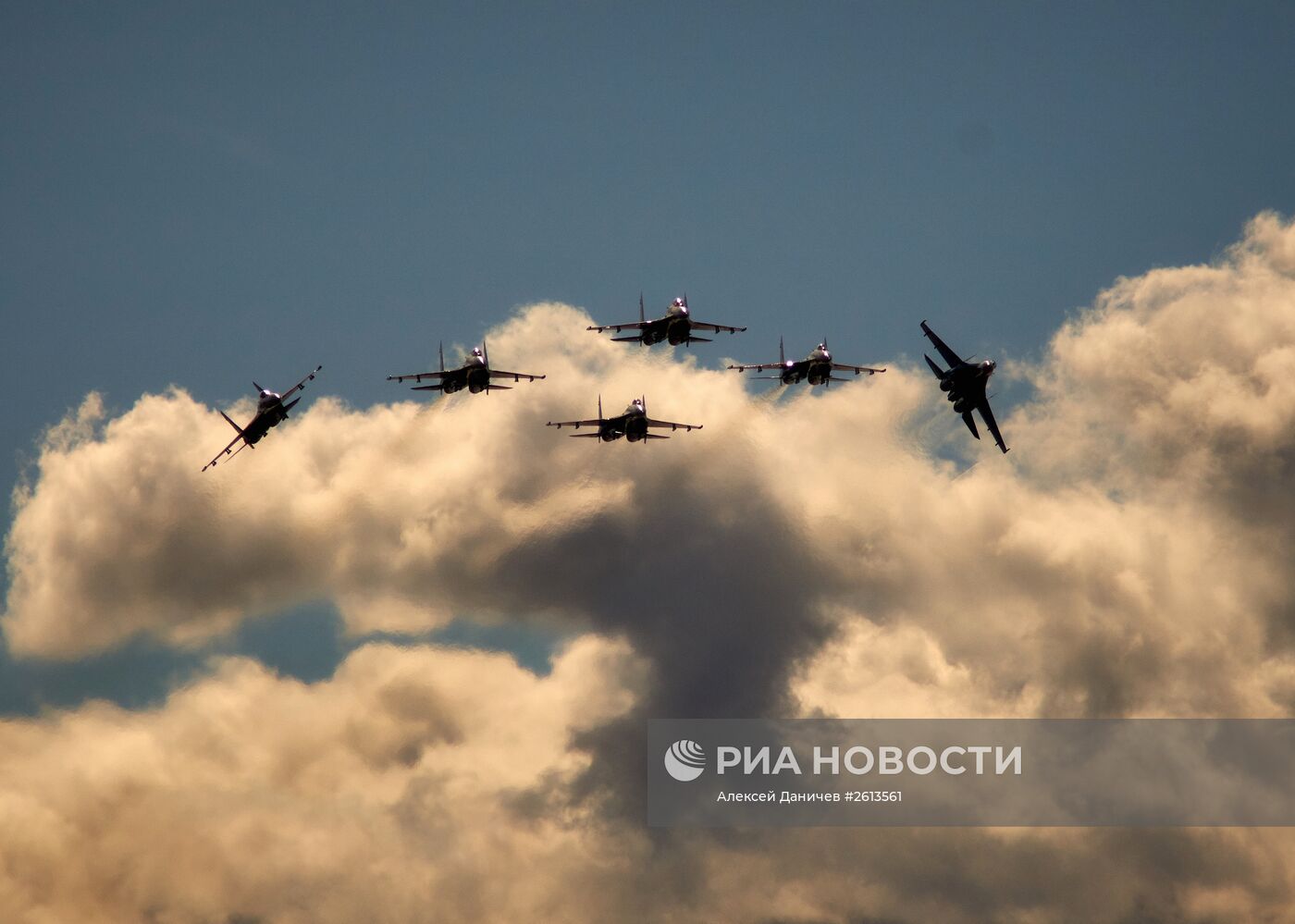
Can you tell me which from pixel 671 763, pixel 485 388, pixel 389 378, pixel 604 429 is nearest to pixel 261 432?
pixel 389 378

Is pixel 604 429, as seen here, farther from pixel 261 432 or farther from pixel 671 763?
pixel 671 763

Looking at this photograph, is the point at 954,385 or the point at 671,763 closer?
the point at 954,385

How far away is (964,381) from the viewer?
431ft

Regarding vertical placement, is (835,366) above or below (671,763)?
above

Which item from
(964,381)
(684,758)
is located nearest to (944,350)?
(964,381)

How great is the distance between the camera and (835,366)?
139 meters

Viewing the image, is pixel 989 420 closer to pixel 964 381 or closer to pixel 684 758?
pixel 964 381

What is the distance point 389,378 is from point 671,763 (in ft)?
280

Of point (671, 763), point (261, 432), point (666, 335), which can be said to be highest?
point (666, 335)

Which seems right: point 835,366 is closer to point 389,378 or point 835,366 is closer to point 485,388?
point 485,388

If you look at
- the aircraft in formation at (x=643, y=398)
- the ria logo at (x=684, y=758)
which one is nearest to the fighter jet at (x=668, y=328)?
the aircraft in formation at (x=643, y=398)

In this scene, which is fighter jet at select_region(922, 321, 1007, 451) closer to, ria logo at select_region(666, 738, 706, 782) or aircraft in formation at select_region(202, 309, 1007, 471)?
aircraft in formation at select_region(202, 309, 1007, 471)

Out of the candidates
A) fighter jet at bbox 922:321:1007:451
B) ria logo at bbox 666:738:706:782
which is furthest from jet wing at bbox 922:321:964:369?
ria logo at bbox 666:738:706:782

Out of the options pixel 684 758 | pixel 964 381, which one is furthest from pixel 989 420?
pixel 684 758
